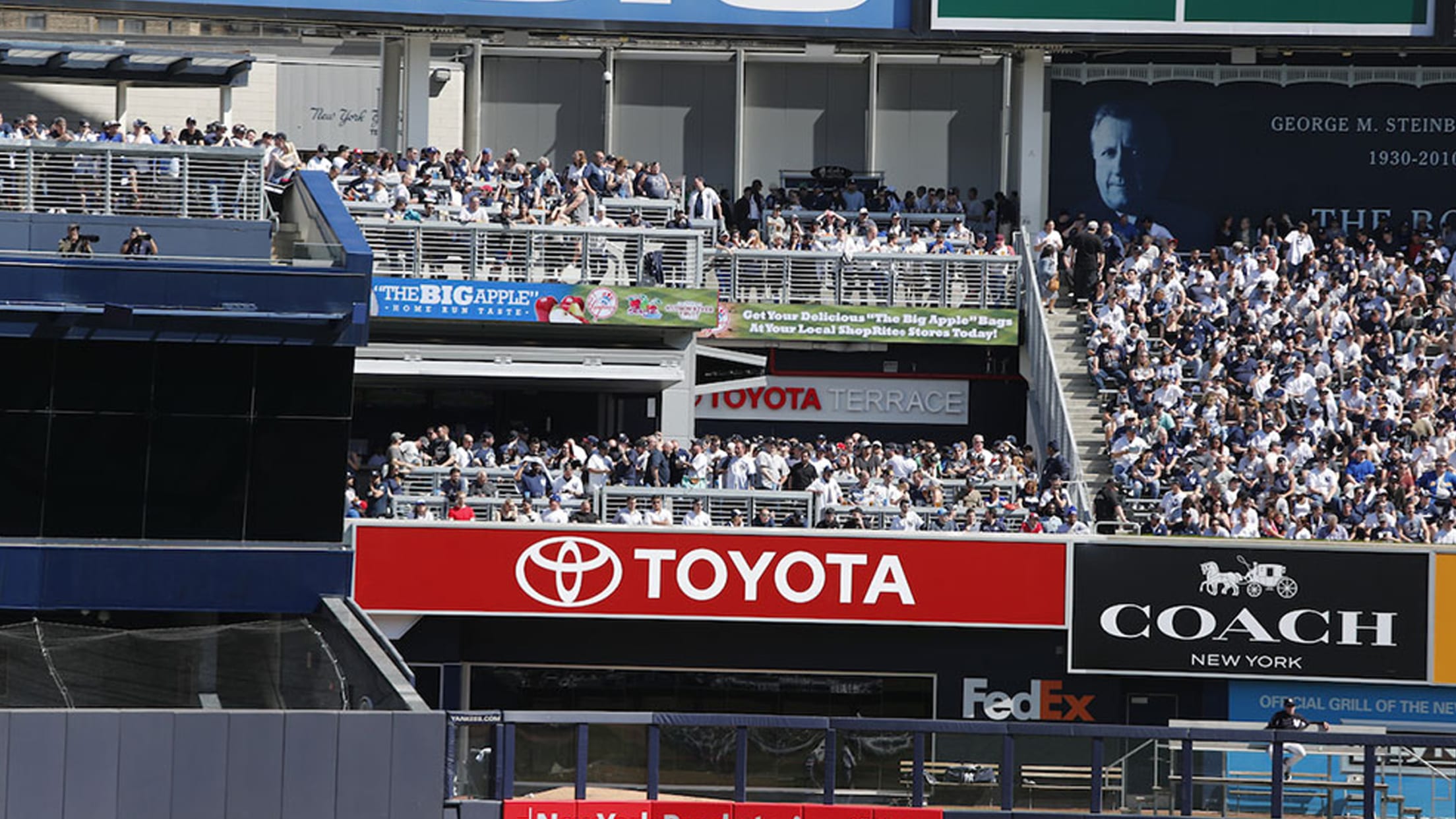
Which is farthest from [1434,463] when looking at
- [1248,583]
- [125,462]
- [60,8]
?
[60,8]

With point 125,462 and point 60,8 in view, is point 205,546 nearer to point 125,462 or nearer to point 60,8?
point 125,462

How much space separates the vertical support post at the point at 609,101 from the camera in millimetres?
44281

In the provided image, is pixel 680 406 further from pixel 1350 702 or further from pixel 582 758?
pixel 582 758

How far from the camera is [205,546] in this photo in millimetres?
26438

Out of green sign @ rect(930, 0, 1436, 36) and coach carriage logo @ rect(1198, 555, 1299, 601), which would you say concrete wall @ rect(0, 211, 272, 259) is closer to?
coach carriage logo @ rect(1198, 555, 1299, 601)

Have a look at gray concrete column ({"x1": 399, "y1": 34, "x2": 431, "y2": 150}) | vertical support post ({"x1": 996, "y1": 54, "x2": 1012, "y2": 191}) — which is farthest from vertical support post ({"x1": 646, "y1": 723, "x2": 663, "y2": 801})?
vertical support post ({"x1": 996, "y1": 54, "x2": 1012, "y2": 191})

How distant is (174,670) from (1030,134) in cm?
2305

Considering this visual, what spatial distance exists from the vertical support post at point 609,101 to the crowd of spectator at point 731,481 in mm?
10841

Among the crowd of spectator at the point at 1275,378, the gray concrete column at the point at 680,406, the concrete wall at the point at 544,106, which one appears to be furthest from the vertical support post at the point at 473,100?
the crowd of spectator at the point at 1275,378

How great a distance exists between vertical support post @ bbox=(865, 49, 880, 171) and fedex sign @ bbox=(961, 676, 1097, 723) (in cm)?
1334

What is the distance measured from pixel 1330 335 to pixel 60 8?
19.8m

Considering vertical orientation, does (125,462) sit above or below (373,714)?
above

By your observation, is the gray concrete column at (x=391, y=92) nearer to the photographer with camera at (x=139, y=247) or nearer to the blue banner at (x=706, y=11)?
the blue banner at (x=706, y=11)

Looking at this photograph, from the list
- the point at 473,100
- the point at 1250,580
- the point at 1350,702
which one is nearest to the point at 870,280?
the point at 1250,580
